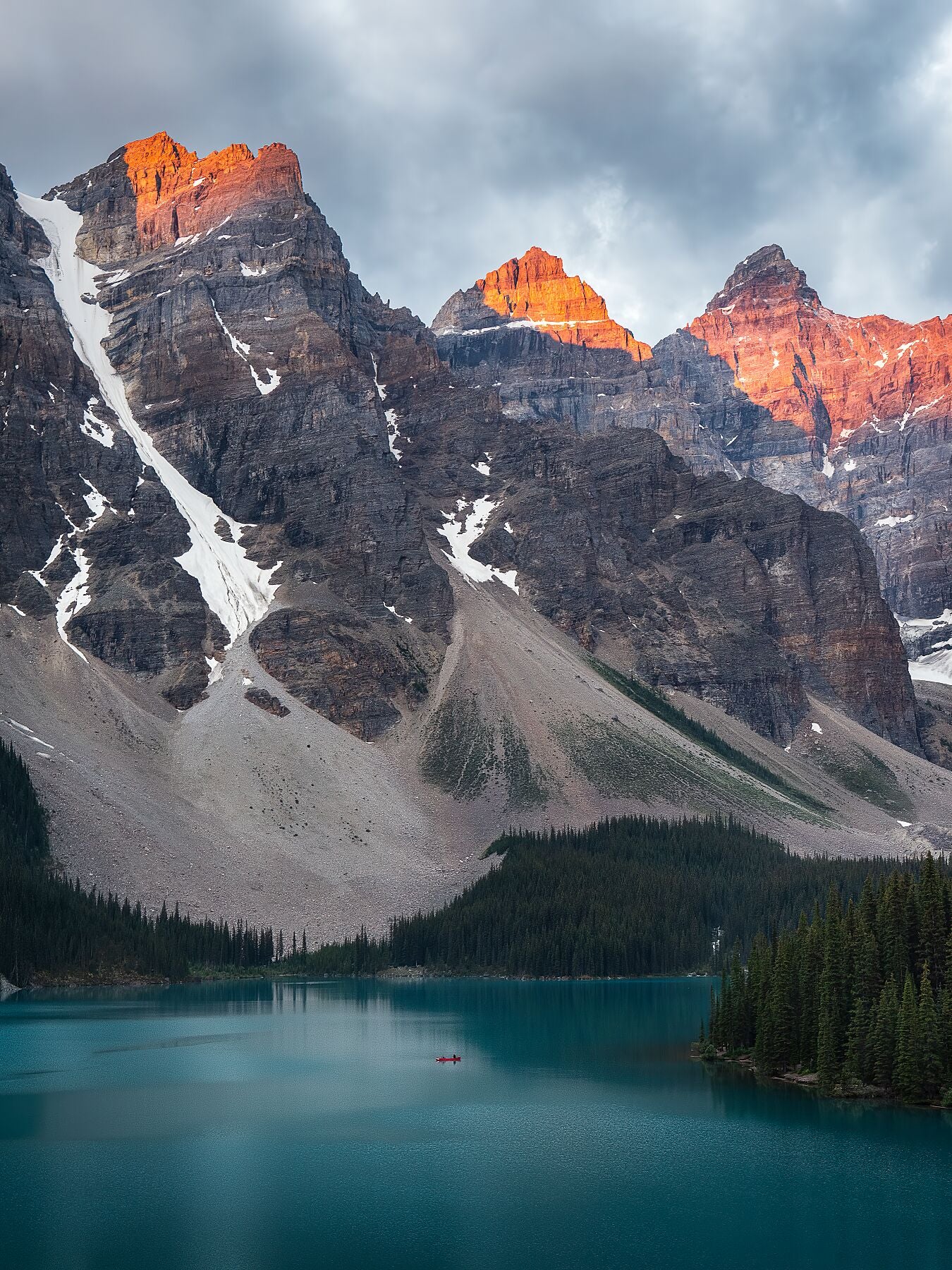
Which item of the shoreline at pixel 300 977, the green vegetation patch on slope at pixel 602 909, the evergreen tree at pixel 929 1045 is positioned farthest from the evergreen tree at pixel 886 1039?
the green vegetation patch on slope at pixel 602 909

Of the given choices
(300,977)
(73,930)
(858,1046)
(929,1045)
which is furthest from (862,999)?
(300,977)

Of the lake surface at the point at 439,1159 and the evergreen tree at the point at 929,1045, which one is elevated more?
the evergreen tree at the point at 929,1045

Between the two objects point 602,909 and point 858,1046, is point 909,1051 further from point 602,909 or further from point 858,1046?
point 602,909

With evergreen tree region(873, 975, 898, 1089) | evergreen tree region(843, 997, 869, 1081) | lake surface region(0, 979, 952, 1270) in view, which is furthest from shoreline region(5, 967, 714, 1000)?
evergreen tree region(873, 975, 898, 1089)

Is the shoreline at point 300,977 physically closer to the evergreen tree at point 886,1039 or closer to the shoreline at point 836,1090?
the shoreline at point 836,1090

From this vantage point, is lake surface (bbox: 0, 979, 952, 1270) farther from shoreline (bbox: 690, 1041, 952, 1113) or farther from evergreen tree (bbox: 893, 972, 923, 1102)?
evergreen tree (bbox: 893, 972, 923, 1102)

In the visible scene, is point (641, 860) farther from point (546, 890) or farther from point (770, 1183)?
point (770, 1183)
